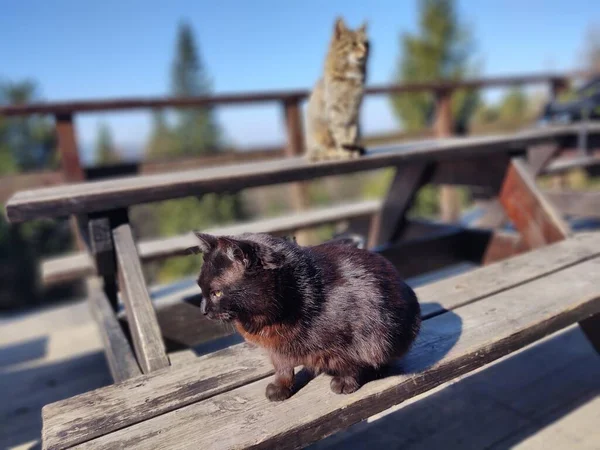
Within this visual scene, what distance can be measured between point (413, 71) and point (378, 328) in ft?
62.3

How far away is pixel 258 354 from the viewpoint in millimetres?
1234

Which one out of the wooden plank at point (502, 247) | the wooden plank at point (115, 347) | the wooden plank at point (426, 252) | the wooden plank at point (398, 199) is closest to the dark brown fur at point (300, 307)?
the wooden plank at point (115, 347)

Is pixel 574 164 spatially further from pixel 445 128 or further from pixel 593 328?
pixel 593 328

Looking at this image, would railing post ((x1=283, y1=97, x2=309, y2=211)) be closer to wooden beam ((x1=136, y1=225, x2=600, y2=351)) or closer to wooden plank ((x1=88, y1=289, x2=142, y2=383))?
wooden beam ((x1=136, y1=225, x2=600, y2=351))

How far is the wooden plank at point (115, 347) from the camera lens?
1365 mm

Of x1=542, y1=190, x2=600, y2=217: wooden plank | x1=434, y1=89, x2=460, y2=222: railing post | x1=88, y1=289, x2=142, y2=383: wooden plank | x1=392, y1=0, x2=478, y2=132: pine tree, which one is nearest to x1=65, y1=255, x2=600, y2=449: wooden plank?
x1=88, y1=289, x2=142, y2=383: wooden plank

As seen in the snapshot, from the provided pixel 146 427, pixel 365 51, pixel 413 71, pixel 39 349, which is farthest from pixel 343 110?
pixel 413 71

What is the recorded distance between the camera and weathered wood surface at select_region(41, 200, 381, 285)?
8.07 feet

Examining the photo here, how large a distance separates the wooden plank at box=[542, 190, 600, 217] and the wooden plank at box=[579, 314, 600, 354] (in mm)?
1405

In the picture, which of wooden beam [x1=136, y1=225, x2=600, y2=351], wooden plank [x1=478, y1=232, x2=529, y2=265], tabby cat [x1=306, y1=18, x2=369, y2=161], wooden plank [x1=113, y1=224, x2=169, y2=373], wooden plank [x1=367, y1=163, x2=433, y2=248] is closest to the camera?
wooden plank [x1=113, y1=224, x2=169, y2=373]

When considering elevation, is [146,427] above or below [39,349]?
above

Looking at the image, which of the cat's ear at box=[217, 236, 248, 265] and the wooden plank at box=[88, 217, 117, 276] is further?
the wooden plank at box=[88, 217, 117, 276]

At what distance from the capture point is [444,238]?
8.42 ft

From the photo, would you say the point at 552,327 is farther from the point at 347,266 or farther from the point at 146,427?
the point at 146,427
